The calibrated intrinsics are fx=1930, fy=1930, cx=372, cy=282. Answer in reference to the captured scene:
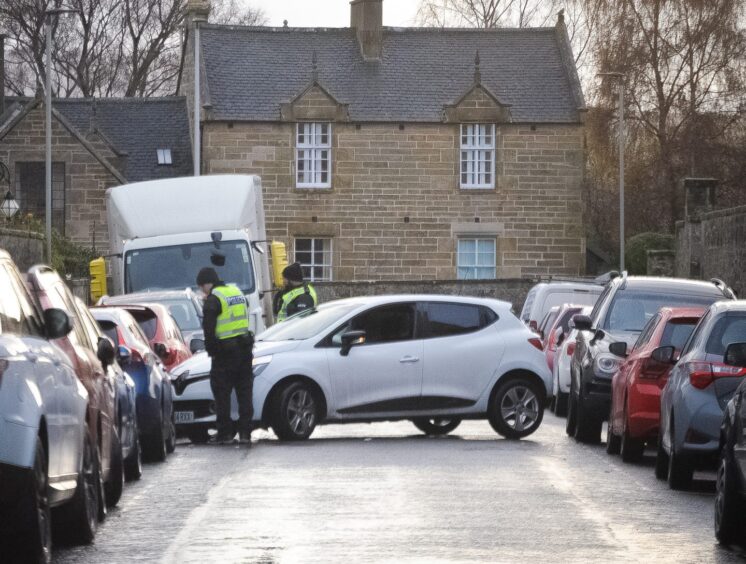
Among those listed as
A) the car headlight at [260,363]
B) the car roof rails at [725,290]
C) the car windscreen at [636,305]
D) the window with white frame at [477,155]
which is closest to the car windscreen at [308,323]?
the car headlight at [260,363]

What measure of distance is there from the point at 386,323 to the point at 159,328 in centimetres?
268

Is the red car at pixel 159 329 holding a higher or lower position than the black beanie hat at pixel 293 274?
lower

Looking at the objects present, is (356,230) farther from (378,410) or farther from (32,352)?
(32,352)

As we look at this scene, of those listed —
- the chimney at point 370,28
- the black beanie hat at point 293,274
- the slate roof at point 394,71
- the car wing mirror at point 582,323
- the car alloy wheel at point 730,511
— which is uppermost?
the chimney at point 370,28

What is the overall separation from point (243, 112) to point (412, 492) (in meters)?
43.0

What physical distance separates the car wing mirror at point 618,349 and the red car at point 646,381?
243mm

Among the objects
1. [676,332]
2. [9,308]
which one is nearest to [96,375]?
[9,308]

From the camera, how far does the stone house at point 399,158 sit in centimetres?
5634

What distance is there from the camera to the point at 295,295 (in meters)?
24.2

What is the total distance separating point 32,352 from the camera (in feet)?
31.4

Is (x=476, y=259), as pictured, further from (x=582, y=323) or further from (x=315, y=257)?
(x=582, y=323)

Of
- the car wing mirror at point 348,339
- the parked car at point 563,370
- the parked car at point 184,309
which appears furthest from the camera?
the parked car at point 184,309

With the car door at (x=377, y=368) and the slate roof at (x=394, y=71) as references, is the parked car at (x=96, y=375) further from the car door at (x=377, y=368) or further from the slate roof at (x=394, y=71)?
the slate roof at (x=394, y=71)

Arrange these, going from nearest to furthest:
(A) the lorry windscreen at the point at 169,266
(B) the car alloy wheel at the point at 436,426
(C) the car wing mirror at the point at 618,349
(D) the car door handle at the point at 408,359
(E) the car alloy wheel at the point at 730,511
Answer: (E) the car alloy wheel at the point at 730,511, (C) the car wing mirror at the point at 618,349, (D) the car door handle at the point at 408,359, (B) the car alloy wheel at the point at 436,426, (A) the lorry windscreen at the point at 169,266
